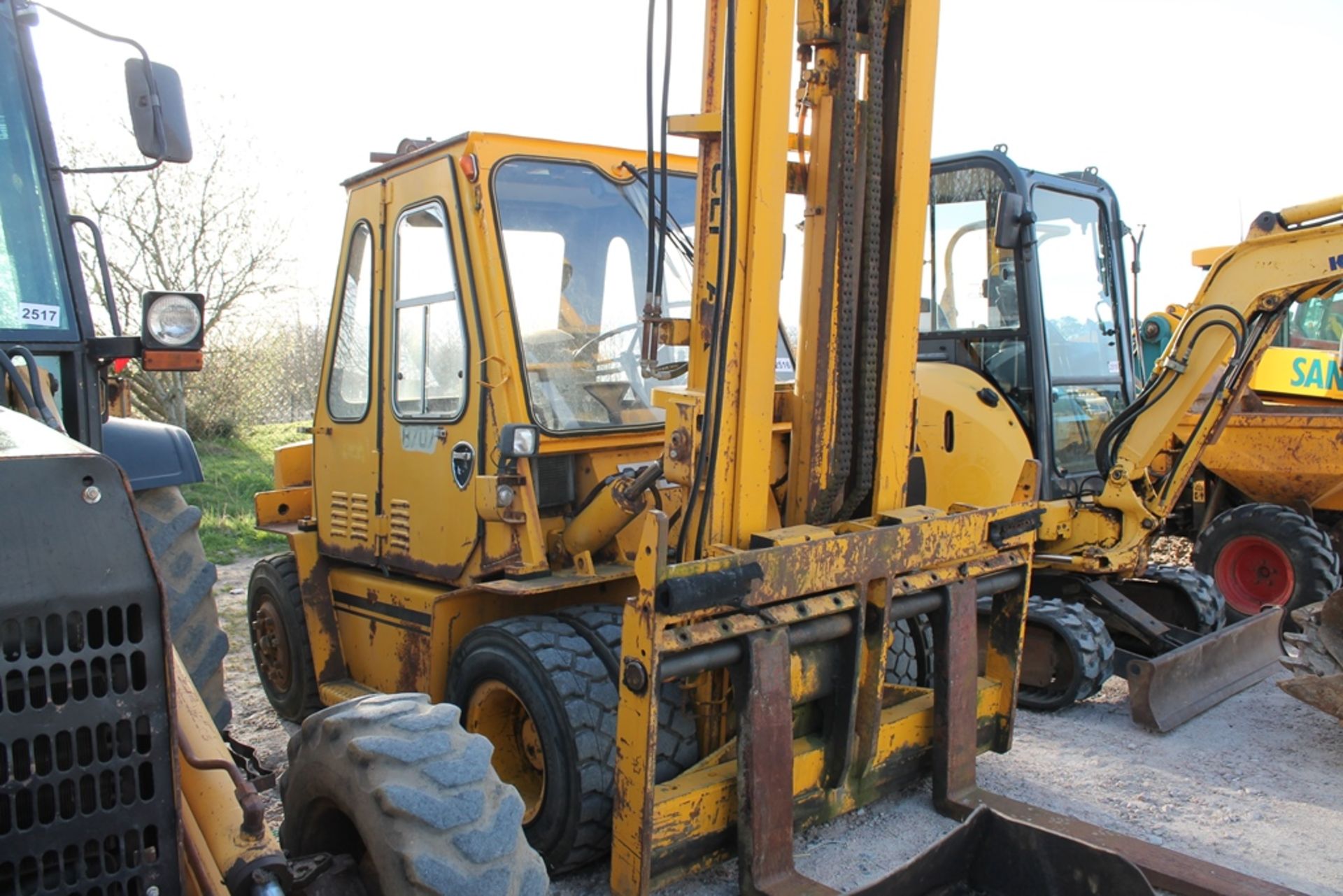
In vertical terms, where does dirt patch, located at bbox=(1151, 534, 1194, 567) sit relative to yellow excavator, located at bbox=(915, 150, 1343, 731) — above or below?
below

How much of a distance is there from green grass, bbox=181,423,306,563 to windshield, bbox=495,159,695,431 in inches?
143

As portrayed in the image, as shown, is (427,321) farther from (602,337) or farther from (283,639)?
(283,639)

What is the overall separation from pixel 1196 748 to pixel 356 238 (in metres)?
4.45

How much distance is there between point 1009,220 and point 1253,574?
3.45m

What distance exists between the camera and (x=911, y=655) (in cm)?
419

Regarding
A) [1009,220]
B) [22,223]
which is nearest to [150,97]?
[22,223]

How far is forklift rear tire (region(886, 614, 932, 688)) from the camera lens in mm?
4109

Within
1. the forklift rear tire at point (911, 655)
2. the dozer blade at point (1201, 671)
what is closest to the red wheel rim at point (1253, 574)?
the dozer blade at point (1201, 671)

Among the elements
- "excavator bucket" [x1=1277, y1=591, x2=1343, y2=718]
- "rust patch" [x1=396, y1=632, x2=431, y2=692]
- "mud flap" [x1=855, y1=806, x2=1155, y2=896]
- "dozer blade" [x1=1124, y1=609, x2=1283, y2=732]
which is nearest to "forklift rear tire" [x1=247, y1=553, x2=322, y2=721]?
"rust patch" [x1=396, y1=632, x2=431, y2=692]

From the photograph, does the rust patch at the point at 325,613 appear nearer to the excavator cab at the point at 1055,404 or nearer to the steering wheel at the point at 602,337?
the steering wheel at the point at 602,337

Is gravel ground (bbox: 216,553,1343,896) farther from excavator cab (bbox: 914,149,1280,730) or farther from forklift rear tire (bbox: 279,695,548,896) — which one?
forklift rear tire (bbox: 279,695,548,896)

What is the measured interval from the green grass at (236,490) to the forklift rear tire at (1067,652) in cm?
494

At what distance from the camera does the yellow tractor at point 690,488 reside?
305 cm

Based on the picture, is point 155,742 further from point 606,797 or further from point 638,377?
point 638,377
